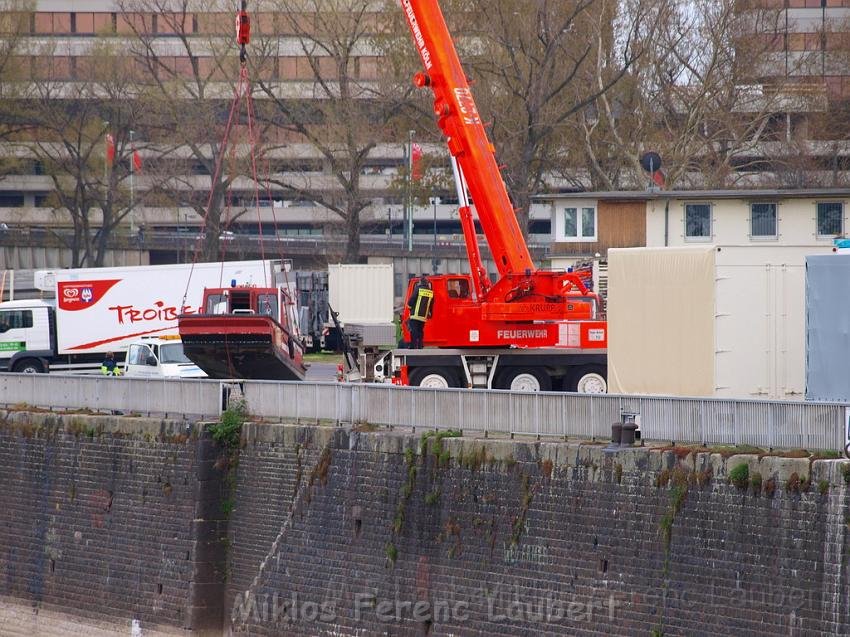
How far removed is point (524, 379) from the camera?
27.9m

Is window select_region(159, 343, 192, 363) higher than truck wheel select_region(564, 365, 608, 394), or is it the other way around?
window select_region(159, 343, 192, 363)

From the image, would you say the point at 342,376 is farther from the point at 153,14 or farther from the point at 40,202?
the point at 40,202

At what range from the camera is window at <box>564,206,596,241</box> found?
43.3 m

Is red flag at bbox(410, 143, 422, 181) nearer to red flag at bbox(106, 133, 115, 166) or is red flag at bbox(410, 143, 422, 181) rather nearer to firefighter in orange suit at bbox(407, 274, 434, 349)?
red flag at bbox(106, 133, 115, 166)

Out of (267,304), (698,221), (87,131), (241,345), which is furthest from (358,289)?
(241,345)

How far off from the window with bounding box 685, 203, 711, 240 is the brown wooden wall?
1.96m

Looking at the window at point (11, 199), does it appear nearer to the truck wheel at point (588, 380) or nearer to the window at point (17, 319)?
the window at point (17, 319)

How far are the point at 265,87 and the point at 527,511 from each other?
4454 centimetres

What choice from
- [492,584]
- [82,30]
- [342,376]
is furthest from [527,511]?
[82,30]

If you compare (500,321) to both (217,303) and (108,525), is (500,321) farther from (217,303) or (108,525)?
(108,525)

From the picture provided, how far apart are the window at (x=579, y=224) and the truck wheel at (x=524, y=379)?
52.1 ft

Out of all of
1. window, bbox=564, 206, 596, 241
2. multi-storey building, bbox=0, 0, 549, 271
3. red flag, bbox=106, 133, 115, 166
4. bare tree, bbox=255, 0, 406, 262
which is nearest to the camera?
window, bbox=564, 206, 596, 241

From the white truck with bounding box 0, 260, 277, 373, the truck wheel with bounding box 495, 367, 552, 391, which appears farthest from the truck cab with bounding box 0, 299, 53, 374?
the truck wheel with bounding box 495, 367, 552, 391

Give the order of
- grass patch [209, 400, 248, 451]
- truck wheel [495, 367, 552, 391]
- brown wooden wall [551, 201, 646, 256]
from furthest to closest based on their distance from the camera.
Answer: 1. brown wooden wall [551, 201, 646, 256]
2. truck wheel [495, 367, 552, 391]
3. grass patch [209, 400, 248, 451]
